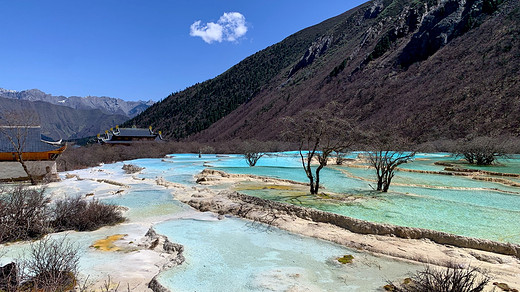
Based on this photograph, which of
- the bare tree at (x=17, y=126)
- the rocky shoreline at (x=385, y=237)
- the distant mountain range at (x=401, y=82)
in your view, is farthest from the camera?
the distant mountain range at (x=401, y=82)

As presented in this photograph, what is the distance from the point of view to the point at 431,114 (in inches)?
1658

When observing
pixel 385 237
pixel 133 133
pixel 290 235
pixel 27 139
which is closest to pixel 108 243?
pixel 290 235

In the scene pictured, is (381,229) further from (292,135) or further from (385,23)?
(385,23)

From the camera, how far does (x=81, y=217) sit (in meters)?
8.16

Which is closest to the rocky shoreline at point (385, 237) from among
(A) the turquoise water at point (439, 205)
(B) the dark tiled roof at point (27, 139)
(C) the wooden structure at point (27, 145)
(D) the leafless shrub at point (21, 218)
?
(A) the turquoise water at point (439, 205)

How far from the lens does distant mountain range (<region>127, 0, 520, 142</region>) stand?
126 ft

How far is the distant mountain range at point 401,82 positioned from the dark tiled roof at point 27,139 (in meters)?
15.6

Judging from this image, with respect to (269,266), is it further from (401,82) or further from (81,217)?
(401,82)

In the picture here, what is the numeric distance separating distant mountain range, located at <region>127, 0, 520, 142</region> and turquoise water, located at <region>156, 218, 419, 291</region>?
46.0 ft

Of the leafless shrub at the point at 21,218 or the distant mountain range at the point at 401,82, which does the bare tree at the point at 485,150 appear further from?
the leafless shrub at the point at 21,218

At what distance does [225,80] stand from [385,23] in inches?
2499

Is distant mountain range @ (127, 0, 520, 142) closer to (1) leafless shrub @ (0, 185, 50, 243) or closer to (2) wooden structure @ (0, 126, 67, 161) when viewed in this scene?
(2) wooden structure @ (0, 126, 67, 161)

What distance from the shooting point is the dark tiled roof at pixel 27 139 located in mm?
17844

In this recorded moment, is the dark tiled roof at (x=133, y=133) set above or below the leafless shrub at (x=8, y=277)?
above
